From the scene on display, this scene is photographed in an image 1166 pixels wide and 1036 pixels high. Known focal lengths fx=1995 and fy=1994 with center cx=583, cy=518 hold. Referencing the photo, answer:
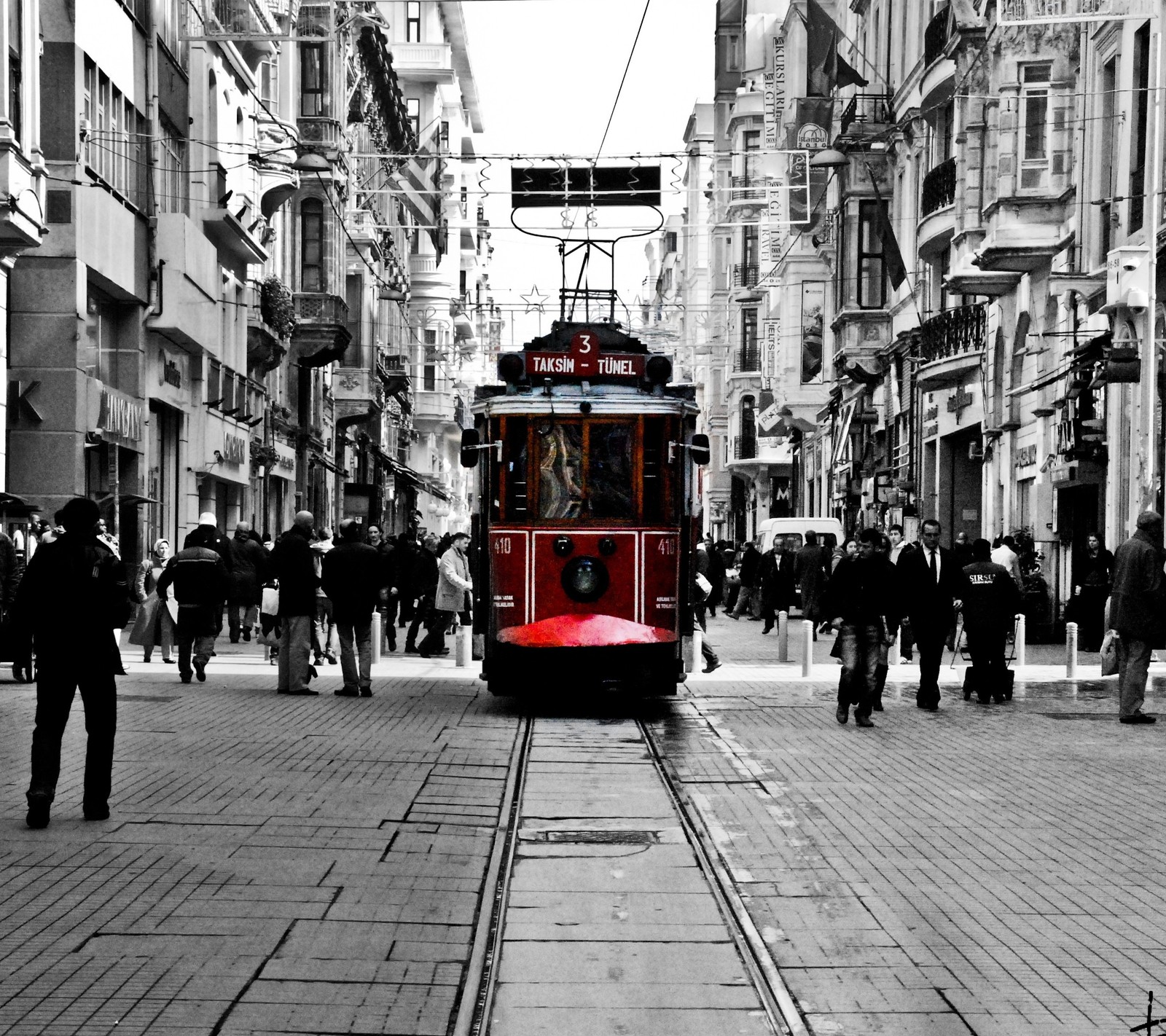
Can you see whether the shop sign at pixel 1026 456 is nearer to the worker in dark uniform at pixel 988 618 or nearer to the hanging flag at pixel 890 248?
the hanging flag at pixel 890 248

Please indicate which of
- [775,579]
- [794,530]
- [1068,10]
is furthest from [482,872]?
[794,530]

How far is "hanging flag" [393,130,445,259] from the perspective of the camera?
50844 mm

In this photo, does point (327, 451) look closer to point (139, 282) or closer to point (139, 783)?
point (139, 282)

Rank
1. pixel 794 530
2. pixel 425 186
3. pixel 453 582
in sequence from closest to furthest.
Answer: pixel 453 582 < pixel 794 530 < pixel 425 186

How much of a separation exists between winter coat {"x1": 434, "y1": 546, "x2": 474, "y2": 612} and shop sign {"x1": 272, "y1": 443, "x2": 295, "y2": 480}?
22765mm

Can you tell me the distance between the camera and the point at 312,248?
52.4 m

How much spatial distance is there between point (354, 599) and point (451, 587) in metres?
5.86

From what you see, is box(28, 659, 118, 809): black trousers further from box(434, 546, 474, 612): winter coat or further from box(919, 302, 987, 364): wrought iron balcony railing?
box(919, 302, 987, 364): wrought iron balcony railing

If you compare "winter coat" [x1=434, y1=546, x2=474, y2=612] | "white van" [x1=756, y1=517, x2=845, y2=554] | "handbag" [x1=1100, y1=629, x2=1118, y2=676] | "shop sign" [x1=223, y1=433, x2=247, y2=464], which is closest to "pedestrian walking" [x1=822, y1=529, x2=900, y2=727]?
"handbag" [x1=1100, y1=629, x2=1118, y2=676]

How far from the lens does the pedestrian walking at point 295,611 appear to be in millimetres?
19469

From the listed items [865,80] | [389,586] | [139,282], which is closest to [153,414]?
[139,282]

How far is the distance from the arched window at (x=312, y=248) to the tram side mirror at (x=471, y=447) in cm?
3457

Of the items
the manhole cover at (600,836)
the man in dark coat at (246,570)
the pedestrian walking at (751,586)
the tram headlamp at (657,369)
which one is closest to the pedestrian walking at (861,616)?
the tram headlamp at (657,369)

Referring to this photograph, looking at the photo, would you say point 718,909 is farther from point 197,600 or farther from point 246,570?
point 246,570
